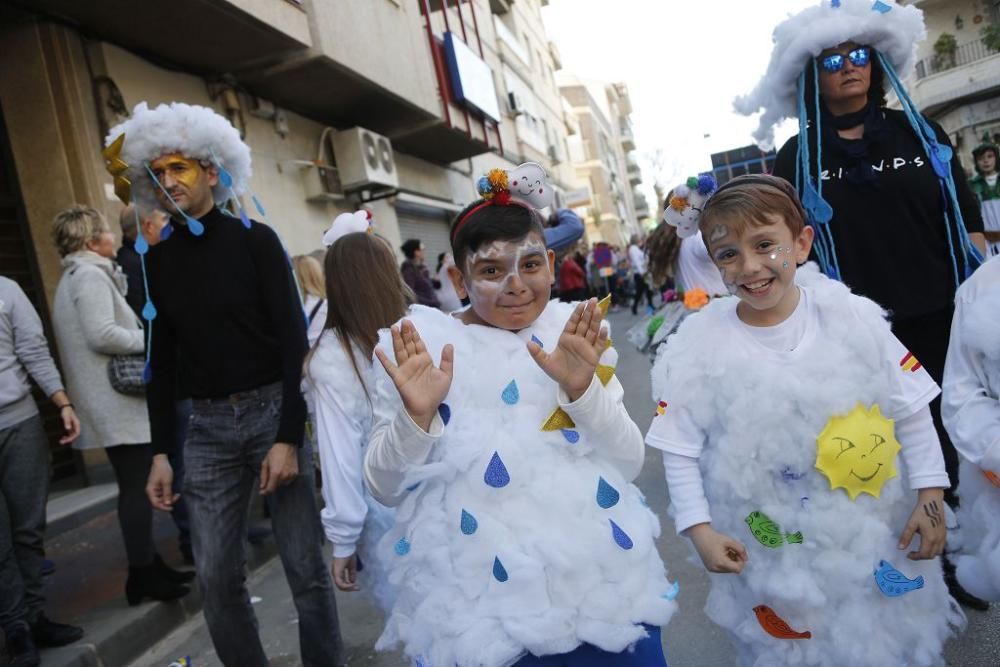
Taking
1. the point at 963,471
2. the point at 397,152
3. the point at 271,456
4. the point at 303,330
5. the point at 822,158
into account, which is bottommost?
the point at 963,471

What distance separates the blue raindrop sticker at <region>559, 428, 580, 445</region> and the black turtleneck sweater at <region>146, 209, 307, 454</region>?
1.19 m

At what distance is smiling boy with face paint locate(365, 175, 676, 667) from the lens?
1.68 m

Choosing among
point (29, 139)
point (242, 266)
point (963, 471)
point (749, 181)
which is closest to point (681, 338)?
point (749, 181)

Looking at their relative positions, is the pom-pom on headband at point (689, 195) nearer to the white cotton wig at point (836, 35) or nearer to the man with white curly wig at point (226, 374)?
the white cotton wig at point (836, 35)

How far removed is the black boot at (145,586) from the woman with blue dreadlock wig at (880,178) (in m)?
3.58

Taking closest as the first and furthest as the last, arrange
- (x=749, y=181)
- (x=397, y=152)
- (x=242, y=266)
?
(x=749, y=181)
(x=242, y=266)
(x=397, y=152)

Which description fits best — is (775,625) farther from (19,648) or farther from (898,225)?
(19,648)

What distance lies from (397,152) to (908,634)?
12578mm

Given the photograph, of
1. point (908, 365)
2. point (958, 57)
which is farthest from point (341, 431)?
point (958, 57)

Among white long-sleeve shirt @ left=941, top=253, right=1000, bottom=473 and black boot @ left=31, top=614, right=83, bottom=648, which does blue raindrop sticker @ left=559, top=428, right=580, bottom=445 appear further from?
black boot @ left=31, top=614, right=83, bottom=648

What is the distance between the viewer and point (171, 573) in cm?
418

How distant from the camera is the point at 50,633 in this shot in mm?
3434

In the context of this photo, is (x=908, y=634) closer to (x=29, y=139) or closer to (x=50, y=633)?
(x=50, y=633)

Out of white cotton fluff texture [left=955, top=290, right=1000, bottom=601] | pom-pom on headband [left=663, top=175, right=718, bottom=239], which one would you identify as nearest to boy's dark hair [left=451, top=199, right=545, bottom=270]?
white cotton fluff texture [left=955, top=290, right=1000, bottom=601]
